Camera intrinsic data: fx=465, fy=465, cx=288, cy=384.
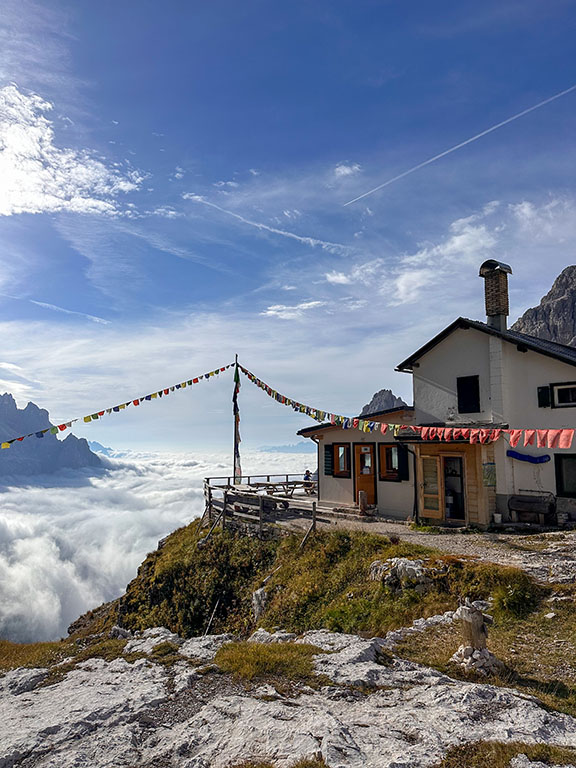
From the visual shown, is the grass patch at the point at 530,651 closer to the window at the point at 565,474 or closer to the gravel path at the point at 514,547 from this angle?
the gravel path at the point at 514,547

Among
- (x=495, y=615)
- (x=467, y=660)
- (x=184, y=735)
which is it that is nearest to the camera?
(x=184, y=735)

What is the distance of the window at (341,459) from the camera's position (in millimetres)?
24953

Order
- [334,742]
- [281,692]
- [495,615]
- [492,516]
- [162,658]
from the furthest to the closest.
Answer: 1. [492,516]
2. [495,615]
3. [162,658]
4. [281,692]
5. [334,742]

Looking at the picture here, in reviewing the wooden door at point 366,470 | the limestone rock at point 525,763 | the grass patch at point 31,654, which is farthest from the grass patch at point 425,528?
the limestone rock at point 525,763

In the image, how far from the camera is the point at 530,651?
8.56 metres

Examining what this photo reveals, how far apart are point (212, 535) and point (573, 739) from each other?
19409mm

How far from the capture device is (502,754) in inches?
206

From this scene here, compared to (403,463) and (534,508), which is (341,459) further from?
(534,508)

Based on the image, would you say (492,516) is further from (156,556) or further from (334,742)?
(156,556)

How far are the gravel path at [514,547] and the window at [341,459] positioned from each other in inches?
192

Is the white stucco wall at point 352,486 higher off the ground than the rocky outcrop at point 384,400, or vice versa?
the rocky outcrop at point 384,400

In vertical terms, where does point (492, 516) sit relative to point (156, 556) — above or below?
above

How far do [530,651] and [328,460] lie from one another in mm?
17557

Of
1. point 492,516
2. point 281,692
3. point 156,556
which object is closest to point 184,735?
point 281,692
